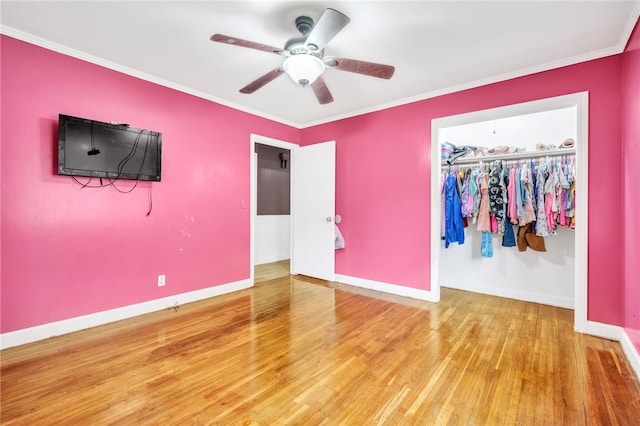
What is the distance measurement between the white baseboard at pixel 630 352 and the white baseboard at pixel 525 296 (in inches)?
36.0

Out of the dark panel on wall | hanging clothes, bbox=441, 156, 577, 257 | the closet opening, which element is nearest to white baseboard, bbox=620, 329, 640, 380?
the closet opening

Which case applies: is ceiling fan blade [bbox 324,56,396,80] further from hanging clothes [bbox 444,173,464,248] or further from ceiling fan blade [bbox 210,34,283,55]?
hanging clothes [bbox 444,173,464,248]

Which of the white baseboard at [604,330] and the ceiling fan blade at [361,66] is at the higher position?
the ceiling fan blade at [361,66]

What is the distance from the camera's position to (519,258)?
356 cm

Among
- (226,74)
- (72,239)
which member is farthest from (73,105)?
(226,74)

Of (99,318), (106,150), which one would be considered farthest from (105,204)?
(99,318)

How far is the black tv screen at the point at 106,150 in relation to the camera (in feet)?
8.07

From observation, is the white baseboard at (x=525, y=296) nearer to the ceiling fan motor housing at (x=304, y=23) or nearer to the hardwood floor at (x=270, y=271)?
the hardwood floor at (x=270, y=271)

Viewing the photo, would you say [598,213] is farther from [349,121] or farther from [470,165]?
[349,121]

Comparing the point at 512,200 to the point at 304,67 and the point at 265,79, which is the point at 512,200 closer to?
the point at 304,67

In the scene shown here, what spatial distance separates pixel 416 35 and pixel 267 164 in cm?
421

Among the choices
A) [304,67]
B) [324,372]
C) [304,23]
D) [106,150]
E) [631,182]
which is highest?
[304,23]

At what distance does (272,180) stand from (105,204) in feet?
11.8

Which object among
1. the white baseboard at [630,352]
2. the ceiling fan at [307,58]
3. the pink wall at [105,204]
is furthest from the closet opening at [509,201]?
the pink wall at [105,204]
